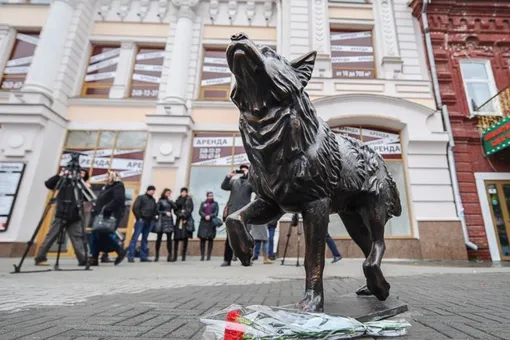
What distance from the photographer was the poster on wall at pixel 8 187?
30.2 feet

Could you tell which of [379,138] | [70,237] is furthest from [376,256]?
[379,138]

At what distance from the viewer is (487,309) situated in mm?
2301

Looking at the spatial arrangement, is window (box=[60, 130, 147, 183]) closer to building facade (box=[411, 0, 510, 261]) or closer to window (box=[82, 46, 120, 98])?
window (box=[82, 46, 120, 98])

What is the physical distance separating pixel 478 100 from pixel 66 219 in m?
13.1

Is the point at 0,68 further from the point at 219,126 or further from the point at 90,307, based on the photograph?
the point at 90,307

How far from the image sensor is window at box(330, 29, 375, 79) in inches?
451

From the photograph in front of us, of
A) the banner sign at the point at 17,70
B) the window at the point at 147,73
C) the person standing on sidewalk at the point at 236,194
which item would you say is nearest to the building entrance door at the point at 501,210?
the person standing on sidewalk at the point at 236,194

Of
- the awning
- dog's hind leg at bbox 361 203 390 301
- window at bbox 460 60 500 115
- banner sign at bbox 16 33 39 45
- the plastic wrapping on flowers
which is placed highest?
banner sign at bbox 16 33 39 45

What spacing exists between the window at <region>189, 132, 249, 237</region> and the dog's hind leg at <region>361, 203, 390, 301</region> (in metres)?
8.29

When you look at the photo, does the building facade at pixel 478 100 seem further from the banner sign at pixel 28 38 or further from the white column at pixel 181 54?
the banner sign at pixel 28 38

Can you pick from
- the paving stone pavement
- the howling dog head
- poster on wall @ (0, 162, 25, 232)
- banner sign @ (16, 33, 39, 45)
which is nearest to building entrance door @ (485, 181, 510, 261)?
the paving stone pavement

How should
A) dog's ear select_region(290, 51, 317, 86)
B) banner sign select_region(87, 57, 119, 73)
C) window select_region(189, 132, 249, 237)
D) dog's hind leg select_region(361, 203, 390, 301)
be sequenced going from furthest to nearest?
banner sign select_region(87, 57, 119, 73)
window select_region(189, 132, 249, 237)
dog's hind leg select_region(361, 203, 390, 301)
dog's ear select_region(290, 51, 317, 86)

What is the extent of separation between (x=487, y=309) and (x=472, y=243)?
8799mm

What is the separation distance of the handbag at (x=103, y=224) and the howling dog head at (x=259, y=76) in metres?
5.84
